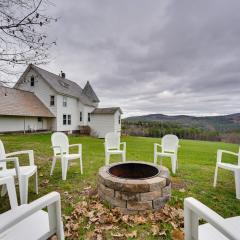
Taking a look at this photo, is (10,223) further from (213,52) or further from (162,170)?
(213,52)

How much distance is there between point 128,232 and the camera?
7.80ft

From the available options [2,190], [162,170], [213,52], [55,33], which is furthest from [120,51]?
[2,190]

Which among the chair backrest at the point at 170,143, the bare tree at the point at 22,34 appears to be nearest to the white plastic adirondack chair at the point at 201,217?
the chair backrest at the point at 170,143

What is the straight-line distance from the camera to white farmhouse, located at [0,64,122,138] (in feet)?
54.5

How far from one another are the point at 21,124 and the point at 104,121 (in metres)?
→ 9.10

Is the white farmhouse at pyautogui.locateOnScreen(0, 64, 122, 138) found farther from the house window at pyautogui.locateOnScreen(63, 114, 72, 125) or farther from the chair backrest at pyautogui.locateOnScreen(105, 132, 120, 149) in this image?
the chair backrest at pyautogui.locateOnScreen(105, 132, 120, 149)

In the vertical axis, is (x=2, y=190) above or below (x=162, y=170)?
below

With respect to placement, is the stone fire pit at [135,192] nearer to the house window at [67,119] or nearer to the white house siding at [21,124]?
the white house siding at [21,124]

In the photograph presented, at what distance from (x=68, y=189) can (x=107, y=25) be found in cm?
597

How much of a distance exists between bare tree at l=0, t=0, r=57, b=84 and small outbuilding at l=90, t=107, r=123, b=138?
1751 centimetres

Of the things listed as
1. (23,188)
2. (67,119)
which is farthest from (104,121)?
(23,188)

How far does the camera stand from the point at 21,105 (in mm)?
17219

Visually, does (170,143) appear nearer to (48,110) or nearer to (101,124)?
(48,110)

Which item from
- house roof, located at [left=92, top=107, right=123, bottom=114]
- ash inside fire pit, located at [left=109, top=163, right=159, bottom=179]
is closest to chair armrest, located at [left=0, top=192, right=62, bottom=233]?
ash inside fire pit, located at [left=109, top=163, right=159, bottom=179]
